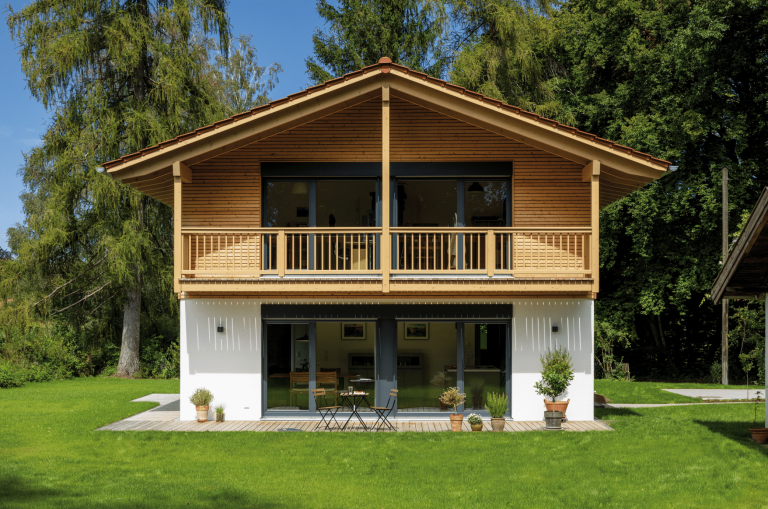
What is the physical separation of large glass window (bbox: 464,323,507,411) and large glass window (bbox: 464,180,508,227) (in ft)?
7.22

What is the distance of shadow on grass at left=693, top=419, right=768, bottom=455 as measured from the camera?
11438 millimetres

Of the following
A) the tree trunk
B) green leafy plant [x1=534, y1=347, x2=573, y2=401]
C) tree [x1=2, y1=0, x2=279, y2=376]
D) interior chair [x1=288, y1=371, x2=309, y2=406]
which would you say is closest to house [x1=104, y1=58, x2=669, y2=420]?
interior chair [x1=288, y1=371, x2=309, y2=406]

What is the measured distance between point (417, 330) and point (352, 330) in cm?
132

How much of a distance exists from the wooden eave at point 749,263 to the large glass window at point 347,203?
671 cm

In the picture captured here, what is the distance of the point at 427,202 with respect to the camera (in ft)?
47.7

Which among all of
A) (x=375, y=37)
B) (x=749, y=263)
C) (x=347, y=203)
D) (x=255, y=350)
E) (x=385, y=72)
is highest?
(x=375, y=37)

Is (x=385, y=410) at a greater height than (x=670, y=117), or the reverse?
(x=670, y=117)

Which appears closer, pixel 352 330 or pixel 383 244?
pixel 383 244

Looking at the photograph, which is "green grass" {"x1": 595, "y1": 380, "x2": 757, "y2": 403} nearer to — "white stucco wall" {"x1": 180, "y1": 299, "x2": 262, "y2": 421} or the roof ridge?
the roof ridge

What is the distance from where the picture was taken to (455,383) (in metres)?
13.9

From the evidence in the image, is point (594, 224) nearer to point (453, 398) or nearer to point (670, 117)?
point (453, 398)

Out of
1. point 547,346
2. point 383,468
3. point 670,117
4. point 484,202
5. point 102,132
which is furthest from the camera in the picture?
point 102,132

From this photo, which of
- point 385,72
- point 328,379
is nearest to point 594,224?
point 385,72

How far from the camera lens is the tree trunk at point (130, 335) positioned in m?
24.3
